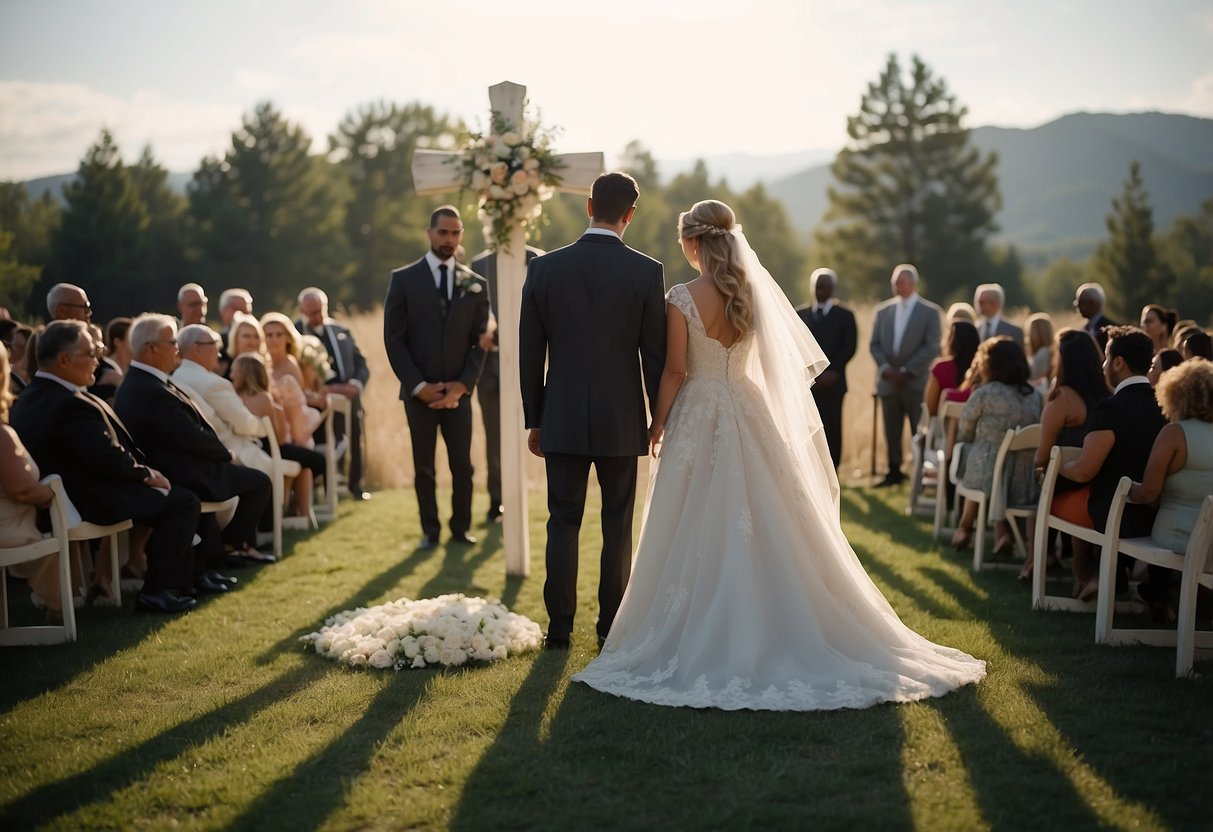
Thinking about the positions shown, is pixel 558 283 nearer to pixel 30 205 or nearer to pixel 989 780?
pixel 989 780

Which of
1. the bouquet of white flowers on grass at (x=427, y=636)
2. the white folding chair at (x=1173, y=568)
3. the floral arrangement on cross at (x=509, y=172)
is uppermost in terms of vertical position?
the floral arrangement on cross at (x=509, y=172)

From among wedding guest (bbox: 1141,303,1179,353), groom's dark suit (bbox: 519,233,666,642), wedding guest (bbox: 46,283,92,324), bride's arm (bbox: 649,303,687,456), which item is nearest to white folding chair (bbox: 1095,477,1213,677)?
bride's arm (bbox: 649,303,687,456)

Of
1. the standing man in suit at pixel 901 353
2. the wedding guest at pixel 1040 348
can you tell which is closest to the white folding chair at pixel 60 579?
the wedding guest at pixel 1040 348

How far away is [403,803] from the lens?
3.55 meters

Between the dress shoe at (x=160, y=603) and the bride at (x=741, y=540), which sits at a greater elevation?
the bride at (x=741, y=540)

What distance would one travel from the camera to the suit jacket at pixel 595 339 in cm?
507

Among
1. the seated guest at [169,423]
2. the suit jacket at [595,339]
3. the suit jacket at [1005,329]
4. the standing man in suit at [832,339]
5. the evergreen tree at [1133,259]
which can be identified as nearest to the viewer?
the suit jacket at [595,339]

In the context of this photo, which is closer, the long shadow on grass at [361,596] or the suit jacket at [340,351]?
the long shadow on grass at [361,596]

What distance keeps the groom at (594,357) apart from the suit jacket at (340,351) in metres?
5.73

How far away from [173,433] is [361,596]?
1.55 m

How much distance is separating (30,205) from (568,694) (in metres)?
36.9

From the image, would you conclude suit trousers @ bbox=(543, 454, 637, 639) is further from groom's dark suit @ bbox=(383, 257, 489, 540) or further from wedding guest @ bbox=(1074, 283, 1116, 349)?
wedding guest @ bbox=(1074, 283, 1116, 349)

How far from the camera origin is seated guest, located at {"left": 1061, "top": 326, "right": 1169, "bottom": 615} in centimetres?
577

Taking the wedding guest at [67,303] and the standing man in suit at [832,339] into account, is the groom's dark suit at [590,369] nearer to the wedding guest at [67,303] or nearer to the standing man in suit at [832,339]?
the wedding guest at [67,303]
